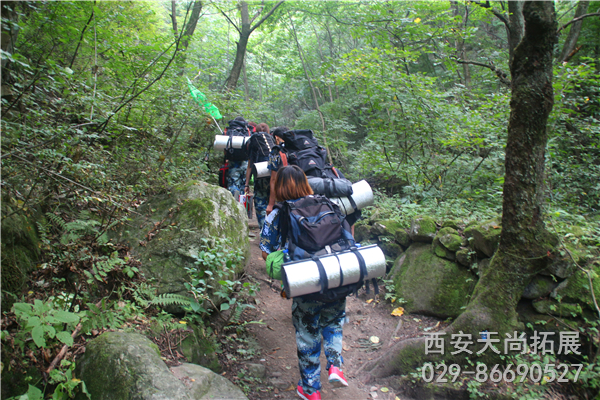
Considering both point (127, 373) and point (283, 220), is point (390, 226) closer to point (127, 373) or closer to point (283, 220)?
point (283, 220)

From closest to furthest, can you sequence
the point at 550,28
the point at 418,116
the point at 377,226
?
the point at 550,28 < the point at 377,226 < the point at 418,116

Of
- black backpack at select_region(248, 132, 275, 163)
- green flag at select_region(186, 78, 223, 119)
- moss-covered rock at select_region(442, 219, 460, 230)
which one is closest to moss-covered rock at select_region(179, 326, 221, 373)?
black backpack at select_region(248, 132, 275, 163)

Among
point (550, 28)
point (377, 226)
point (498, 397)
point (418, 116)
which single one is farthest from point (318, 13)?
point (498, 397)

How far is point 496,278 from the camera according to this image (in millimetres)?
3689

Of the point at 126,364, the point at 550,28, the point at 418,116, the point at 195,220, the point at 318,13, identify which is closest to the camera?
the point at 126,364

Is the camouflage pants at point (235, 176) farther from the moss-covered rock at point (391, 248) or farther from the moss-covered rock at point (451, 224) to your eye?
the moss-covered rock at point (451, 224)

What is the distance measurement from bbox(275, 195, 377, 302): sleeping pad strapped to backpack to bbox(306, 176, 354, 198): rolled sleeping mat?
0.38m

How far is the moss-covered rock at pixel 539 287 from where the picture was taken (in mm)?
3676

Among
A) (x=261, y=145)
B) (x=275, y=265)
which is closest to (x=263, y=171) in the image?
(x=261, y=145)

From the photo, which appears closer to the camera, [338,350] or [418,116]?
[338,350]

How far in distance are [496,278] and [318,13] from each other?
14456 millimetres

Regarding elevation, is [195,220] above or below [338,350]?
above

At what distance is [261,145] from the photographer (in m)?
6.07

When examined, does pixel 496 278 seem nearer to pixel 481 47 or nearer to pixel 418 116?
pixel 418 116
